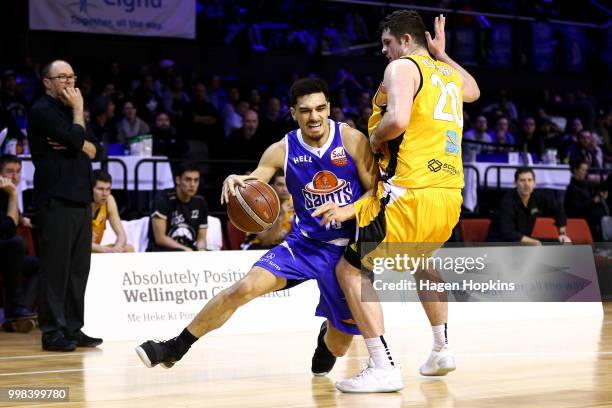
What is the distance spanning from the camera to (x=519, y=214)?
11.3 metres

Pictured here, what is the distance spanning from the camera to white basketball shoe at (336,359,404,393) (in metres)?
5.27

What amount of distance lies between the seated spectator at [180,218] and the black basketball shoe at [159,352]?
408 cm

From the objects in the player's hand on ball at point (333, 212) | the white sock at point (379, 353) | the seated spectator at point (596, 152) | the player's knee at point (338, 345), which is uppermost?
the player's hand on ball at point (333, 212)

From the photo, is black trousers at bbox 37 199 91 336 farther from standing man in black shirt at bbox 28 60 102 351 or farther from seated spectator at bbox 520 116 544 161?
seated spectator at bbox 520 116 544 161

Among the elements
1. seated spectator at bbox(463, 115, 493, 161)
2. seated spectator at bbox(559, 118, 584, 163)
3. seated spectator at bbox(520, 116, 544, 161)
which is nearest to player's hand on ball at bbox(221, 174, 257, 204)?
seated spectator at bbox(463, 115, 493, 161)

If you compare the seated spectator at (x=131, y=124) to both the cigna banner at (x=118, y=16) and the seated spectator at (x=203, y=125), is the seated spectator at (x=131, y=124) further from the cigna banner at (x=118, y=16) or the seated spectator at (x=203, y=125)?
the cigna banner at (x=118, y=16)

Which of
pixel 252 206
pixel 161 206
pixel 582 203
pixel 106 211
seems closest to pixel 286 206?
pixel 161 206

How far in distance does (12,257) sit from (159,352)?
3910 millimetres

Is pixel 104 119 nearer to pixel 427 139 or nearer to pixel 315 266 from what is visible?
pixel 315 266

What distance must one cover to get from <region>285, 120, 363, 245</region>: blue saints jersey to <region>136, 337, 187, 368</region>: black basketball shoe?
93 centimetres

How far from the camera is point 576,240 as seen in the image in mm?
12016

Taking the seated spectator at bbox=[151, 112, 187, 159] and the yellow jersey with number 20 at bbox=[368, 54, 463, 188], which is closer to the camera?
the yellow jersey with number 20 at bbox=[368, 54, 463, 188]

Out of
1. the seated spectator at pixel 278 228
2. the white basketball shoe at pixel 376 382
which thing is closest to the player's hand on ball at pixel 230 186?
the white basketball shoe at pixel 376 382

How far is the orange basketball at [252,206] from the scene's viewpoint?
5.50 metres
